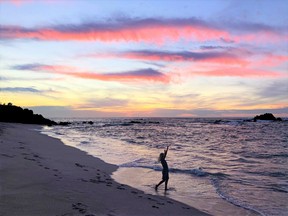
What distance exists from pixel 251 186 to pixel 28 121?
217 feet

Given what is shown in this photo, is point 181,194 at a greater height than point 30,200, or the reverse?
point 30,200

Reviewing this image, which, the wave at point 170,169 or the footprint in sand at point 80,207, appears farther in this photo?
the wave at point 170,169

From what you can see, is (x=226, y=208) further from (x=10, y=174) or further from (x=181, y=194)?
(x=10, y=174)

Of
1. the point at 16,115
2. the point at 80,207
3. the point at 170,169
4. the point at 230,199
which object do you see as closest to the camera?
the point at 80,207

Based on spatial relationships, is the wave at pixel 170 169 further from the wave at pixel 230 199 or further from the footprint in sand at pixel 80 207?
the footprint in sand at pixel 80 207

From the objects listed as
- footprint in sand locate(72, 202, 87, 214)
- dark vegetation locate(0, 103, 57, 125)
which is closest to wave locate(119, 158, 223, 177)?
footprint in sand locate(72, 202, 87, 214)

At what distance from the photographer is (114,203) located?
8.96 metres

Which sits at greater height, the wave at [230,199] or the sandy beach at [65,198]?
the sandy beach at [65,198]

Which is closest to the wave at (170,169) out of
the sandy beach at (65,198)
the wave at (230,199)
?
the wave at (230,199)

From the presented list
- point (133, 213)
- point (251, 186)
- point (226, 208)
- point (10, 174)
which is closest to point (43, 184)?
point (10, 174)

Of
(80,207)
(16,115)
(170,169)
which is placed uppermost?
(16,115)

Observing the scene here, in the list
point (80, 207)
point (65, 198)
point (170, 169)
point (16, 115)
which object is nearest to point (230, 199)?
point (80, 207)

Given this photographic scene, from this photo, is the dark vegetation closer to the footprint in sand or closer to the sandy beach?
the sandy beach

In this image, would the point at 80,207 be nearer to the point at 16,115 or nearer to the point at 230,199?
the point at 230,199
